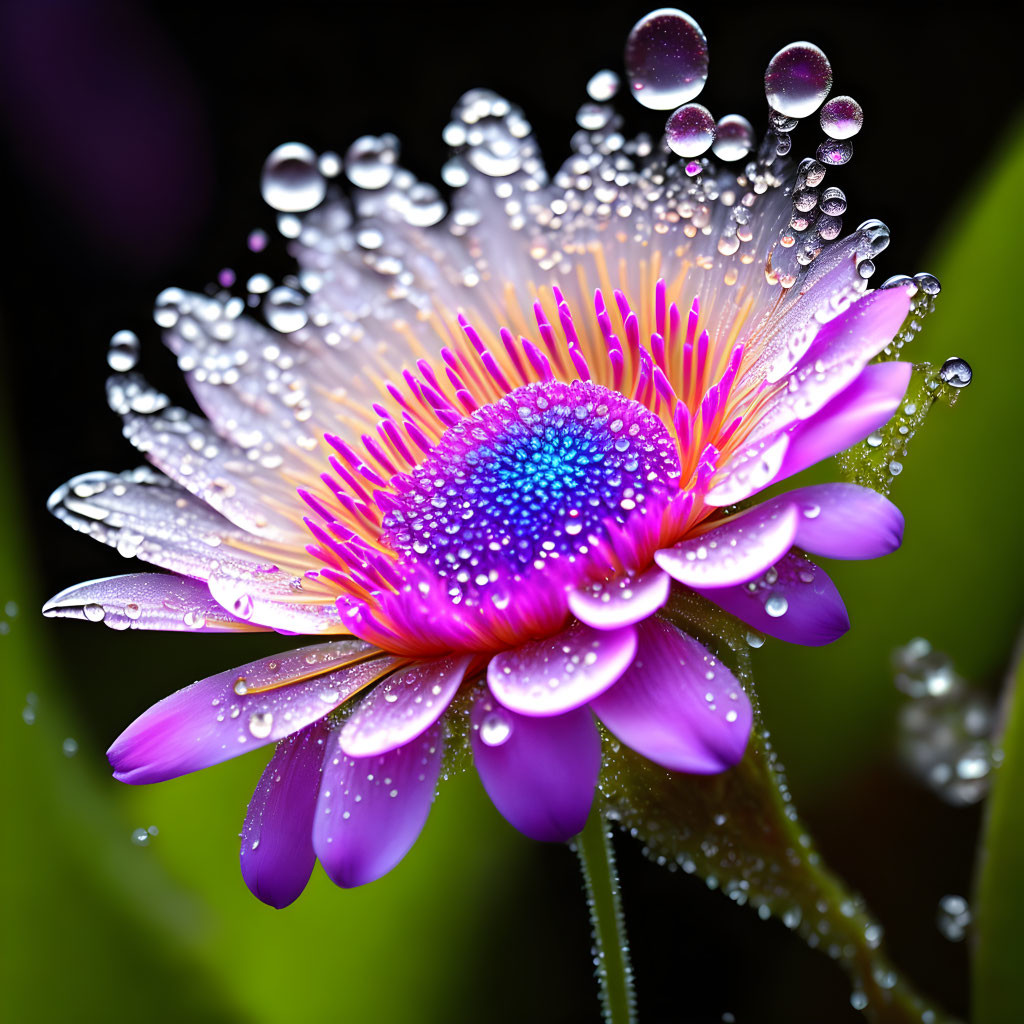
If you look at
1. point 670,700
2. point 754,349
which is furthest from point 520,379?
point 670,700

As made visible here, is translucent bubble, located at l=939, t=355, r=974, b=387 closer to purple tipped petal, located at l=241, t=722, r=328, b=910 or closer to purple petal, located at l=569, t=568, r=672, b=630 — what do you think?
purple petal, located at l=569, t=568, r=672, b=630

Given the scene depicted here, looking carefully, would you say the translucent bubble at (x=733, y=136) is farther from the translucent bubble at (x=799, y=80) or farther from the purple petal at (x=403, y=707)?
the purple petal at (x=403, y=707)

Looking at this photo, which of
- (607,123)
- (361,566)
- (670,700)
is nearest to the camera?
(670,700)

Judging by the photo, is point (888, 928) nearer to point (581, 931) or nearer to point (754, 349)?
point (581, 931)

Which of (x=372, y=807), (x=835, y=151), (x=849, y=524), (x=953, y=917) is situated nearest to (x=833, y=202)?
(x=835, y=151)

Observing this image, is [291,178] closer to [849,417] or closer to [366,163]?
[366,163]
